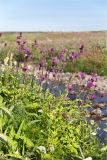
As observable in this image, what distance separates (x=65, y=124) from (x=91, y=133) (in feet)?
1.13

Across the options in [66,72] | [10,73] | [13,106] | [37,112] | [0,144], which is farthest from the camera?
[66,72]

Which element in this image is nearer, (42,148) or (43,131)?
(42,148)

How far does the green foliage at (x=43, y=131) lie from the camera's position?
16.3ft

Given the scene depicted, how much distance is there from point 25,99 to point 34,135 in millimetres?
780

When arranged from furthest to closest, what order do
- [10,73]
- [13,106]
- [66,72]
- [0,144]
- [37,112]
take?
1. [66,72]
2. [10,73]
3. [37,112]
4. [13,106]
5. [0,144]

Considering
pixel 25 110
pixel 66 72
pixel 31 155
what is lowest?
pixel 66 72

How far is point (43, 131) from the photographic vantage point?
5.37 m

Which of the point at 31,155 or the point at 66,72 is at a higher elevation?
the point at 31,155

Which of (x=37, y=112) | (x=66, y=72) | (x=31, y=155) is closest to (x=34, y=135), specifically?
(x=31, y=155)

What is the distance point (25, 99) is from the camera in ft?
19.3

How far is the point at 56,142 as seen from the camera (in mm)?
5152

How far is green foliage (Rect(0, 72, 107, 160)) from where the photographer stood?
498 centimetres

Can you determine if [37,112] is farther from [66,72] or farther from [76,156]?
[66,72]

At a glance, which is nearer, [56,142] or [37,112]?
[56,142]
